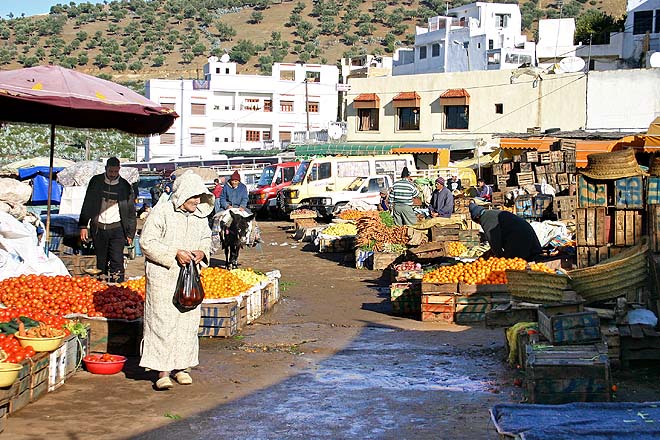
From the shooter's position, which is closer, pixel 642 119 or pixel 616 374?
pixel 616 374

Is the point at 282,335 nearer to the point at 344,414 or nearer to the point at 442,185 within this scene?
the point at 344,414

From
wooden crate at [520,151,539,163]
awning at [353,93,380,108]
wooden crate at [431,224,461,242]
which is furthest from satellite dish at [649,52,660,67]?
wooden crate at [431,224,461,242]

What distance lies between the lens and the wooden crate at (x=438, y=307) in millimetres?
11109

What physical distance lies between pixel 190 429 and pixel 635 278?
16.3ft

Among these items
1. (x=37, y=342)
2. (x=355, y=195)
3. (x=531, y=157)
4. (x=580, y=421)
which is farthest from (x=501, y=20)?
(x=580, y=421)

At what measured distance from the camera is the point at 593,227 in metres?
10.4

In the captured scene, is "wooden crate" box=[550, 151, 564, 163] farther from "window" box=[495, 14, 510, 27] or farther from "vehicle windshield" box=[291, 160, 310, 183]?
"window" box=[495, 14, 510, 27]

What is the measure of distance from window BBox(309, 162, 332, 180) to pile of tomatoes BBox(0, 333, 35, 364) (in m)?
22.6

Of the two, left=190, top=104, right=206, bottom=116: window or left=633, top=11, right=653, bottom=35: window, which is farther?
left=190, top=104, right=206, bottom=116: window

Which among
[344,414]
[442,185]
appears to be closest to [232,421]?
[344,414]

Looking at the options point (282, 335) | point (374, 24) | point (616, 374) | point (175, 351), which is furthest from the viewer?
point (374, 24)

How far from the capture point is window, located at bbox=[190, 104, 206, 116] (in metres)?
66.2

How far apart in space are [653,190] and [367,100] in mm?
35339

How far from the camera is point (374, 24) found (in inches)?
4562
